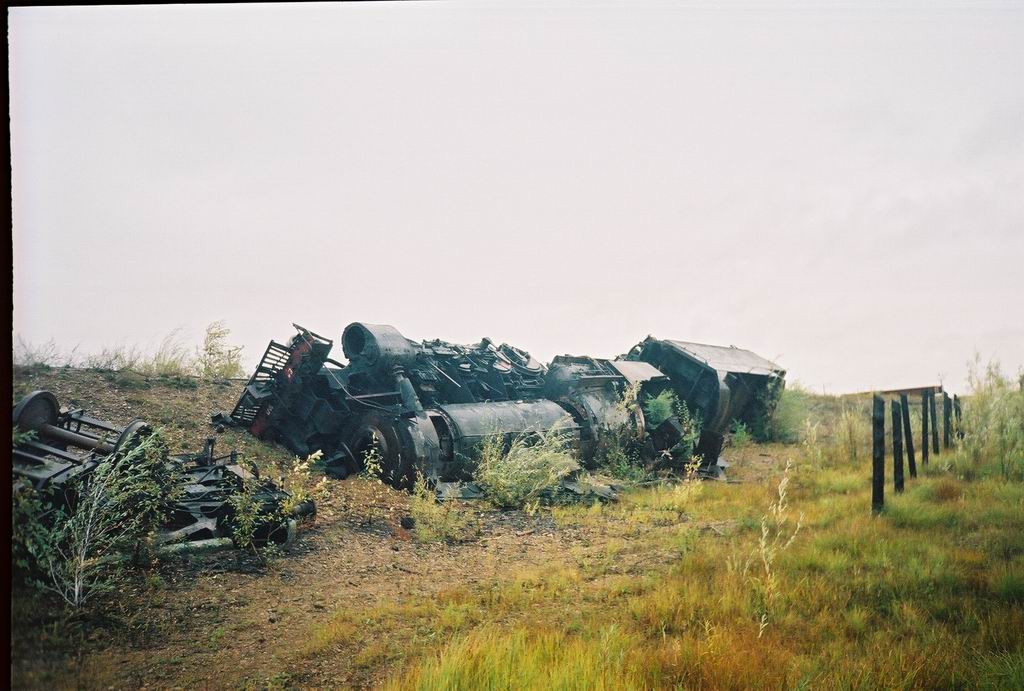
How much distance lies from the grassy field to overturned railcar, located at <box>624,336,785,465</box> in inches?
43.5

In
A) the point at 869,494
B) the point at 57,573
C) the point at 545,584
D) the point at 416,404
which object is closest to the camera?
the point at 57,573

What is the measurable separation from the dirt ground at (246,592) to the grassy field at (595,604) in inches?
0.4

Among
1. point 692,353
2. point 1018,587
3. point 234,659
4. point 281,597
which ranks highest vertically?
point 692,353

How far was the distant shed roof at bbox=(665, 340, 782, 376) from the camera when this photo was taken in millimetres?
4729

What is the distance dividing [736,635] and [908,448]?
7.56 ft

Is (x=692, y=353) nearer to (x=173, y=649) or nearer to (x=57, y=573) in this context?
(x=173, y=649)

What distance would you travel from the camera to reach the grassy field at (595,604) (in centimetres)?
279

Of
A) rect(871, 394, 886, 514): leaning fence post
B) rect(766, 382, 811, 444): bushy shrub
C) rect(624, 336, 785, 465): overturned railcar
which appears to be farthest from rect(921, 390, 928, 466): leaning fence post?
rect(624, 336, 785, 465): overturned railcar

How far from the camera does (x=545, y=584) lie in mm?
3404

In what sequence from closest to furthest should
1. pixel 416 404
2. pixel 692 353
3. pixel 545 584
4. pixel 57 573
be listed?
1. pixel 57 573
2. pixel 545 584
3. pixel 416 404
4. pixel 692 353

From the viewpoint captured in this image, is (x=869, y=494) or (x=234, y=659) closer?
(x=234, y=659)

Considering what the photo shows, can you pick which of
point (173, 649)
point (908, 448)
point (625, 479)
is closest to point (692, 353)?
point (625, 479)

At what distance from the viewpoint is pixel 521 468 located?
469cm

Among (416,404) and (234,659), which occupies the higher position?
(416,404)
